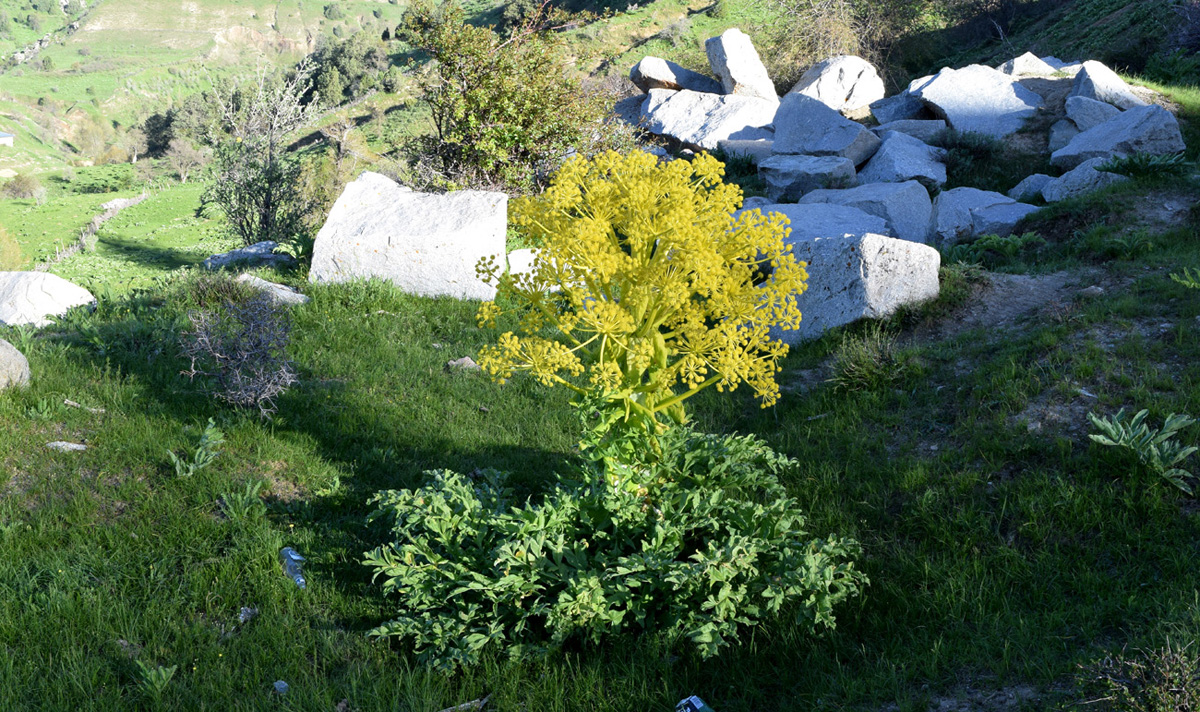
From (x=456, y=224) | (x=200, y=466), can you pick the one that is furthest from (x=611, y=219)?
(x=456, y=224)

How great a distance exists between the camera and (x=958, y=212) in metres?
9.74

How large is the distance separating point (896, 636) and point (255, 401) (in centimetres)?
451

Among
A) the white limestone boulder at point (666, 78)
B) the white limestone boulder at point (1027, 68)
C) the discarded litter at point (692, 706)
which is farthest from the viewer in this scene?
the white limestone boulder at point (666, 78)

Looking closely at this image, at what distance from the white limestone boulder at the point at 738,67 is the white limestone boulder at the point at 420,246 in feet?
39.1

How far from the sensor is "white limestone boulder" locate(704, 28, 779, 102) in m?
18.8

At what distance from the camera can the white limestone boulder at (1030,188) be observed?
10.7m

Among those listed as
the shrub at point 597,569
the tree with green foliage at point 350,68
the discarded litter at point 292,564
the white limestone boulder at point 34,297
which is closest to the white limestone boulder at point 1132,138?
the shrub at point 597,569

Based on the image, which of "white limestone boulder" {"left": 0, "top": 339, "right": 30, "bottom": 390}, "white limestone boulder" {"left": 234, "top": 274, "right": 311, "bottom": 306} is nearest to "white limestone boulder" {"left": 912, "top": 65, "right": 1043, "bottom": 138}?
"white limestone boulder" {"left": 234, "top": 274, "right": 311, "bottom": 306}

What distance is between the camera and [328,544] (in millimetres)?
4023

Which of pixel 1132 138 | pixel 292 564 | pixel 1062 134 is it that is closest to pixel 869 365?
pixel 292 564

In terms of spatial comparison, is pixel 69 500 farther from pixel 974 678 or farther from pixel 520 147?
pixel 520 147

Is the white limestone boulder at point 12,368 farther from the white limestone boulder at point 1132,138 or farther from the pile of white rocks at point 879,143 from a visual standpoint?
the white limestone boulder at point 1132,138

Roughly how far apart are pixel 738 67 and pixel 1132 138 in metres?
10.2

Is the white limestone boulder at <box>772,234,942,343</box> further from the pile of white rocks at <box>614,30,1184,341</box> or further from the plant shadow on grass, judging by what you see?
the plant shadow on grass
